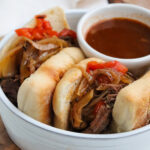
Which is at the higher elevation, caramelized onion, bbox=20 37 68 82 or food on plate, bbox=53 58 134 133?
caramelized onion, bbox=20 37 68 82

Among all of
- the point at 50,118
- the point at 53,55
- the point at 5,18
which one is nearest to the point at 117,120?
the point at 50,118

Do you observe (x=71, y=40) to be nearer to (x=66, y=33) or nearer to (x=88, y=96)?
(x=66, y=33)

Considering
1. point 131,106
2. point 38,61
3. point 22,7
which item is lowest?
point 22,7

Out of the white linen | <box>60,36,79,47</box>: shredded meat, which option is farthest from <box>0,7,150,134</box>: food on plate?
the white linen

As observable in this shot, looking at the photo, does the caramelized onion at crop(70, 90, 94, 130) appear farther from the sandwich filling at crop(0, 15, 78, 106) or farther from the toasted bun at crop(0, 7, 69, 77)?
the toasted bun at crop(0, 7, 69, 77)

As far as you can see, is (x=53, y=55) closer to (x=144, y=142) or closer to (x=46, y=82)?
(x=46, y=82)

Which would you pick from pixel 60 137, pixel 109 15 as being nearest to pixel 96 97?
pixel 60 137
